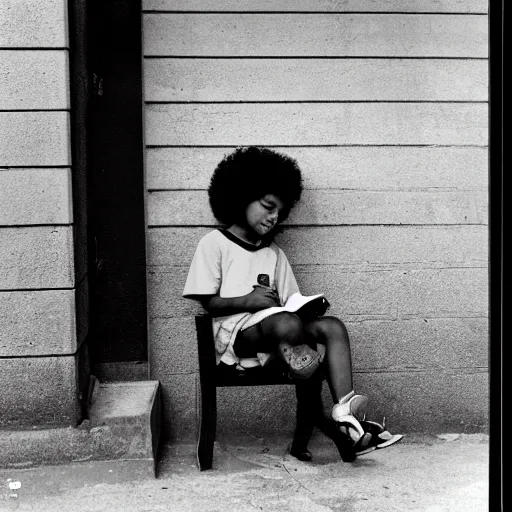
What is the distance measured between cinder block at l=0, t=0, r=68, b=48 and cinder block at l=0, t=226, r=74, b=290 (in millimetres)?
899

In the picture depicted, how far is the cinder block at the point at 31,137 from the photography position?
12.3ft

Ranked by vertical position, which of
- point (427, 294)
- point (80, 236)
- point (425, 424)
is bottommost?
point (425, 424)

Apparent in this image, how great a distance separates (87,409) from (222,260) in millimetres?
1031

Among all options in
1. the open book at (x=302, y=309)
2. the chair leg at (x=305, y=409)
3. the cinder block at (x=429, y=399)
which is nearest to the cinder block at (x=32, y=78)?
the open book at (x=302, y=309)

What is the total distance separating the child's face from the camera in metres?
4.09

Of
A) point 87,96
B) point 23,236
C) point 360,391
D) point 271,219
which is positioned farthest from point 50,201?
point 360,391

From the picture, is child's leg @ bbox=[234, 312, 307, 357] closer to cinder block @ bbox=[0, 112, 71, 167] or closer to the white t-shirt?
the white t-shirt

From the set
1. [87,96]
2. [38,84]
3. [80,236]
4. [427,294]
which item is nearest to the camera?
[38,84]

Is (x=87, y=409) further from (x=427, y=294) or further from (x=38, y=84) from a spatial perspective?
(x=427, y=294)

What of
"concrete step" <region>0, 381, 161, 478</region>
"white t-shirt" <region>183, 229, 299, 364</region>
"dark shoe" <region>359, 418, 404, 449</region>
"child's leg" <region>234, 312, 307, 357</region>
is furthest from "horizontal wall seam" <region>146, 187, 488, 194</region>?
"dark shoe" <region>359, 418, 404, 449</region>

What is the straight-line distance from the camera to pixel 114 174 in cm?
448

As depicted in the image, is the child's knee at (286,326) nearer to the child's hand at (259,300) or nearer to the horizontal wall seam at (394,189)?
the child's hand at (259,300)

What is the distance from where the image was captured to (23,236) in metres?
3.77

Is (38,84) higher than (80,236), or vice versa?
(38,84)
